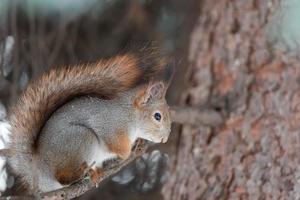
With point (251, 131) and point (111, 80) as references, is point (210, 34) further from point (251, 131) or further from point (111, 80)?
point (111, 80)

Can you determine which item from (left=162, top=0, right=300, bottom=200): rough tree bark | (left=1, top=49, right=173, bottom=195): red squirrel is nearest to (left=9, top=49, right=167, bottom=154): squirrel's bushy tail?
(left=1, top=49, right=173, bottom=195): red squirrel

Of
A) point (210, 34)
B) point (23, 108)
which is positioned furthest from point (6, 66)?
point (210, 34)

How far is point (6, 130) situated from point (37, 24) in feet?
1.96

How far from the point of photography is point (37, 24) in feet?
8.04

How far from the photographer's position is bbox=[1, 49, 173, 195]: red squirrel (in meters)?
1.90

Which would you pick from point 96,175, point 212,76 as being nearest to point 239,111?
point 212,76

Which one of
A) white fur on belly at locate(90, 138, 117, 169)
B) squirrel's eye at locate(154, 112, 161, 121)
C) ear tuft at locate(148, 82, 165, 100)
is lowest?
white fur on belly at locate(90, 138, 117, 169)

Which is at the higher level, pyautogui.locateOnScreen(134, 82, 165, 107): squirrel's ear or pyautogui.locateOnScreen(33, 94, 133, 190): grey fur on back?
pyautogui.locateOnScreen(134, 82, 165, 107): squirrel's ear

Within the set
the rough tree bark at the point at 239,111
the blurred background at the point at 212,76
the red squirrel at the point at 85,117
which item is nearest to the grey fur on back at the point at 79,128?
the red squirrel at the point at 85,117

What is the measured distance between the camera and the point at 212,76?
2477 mm

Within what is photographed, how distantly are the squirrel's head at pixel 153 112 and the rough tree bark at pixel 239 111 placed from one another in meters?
0.40

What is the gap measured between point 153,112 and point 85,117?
188mm

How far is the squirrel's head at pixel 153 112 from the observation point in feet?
6.53

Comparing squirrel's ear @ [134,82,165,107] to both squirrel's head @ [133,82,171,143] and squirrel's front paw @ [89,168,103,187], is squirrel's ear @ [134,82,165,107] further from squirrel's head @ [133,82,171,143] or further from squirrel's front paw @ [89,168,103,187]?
squirrel's front paw @ [89,168,103,187]
